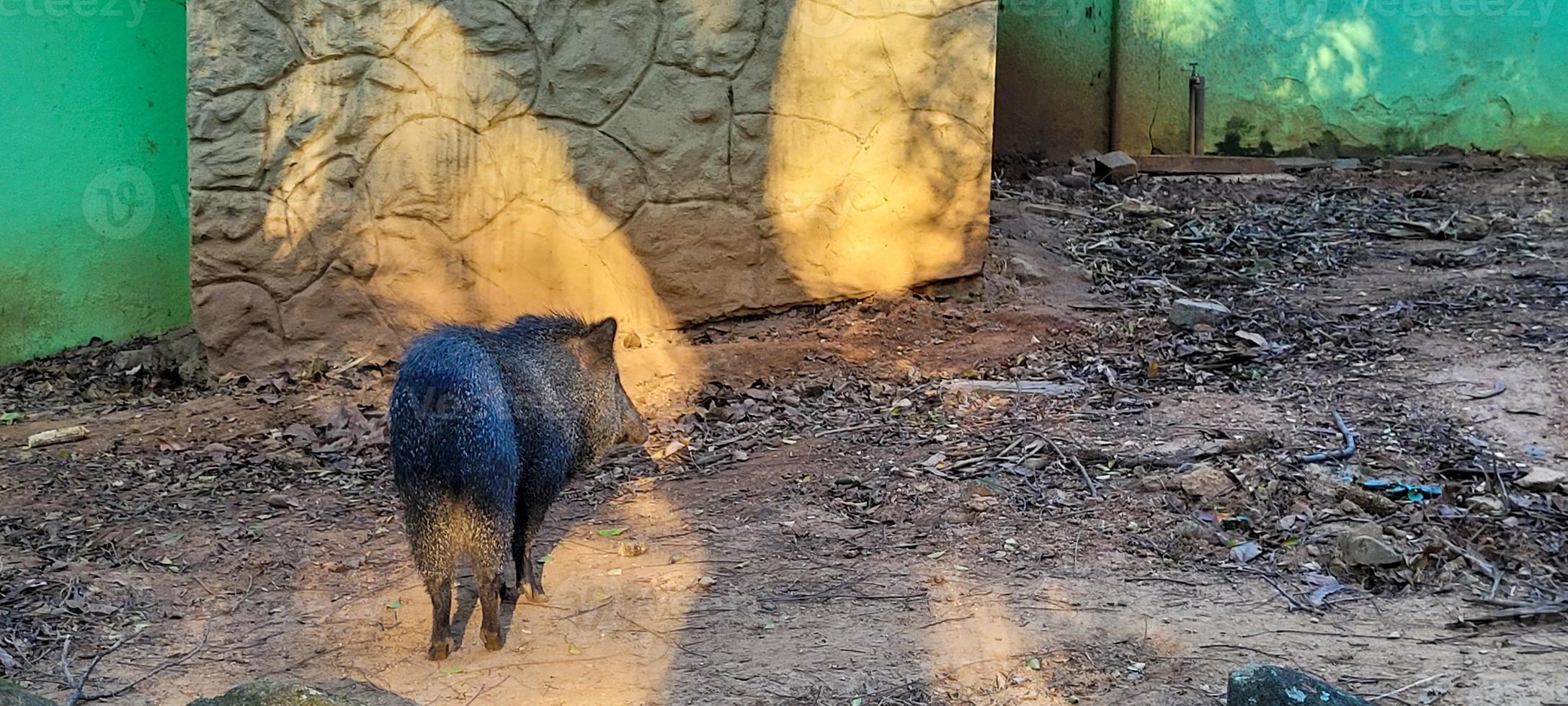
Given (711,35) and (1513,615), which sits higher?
(711,35)

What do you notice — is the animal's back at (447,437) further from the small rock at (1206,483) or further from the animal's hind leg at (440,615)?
the small rock at (1206,483)

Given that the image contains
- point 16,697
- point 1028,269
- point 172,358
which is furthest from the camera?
point 1028,269

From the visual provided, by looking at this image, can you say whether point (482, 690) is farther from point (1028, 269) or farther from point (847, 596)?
point (1028, 269)

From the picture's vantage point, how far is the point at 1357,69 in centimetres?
942

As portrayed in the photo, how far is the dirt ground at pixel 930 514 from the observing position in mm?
3635

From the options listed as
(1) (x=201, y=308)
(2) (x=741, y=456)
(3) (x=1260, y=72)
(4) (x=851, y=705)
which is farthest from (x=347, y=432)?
(3) (x=1260, y=72)

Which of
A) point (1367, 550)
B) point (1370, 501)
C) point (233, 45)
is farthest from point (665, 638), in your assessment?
point (233, 45)

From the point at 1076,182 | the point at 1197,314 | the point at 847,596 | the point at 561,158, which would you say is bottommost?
the point at 847,596

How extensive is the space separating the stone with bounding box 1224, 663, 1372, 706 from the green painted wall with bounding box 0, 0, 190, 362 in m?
5.64

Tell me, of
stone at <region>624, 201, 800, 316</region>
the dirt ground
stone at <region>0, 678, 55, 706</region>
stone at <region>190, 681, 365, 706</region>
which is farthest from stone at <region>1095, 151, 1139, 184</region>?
stone at <region>0, 678, 55, 706</region>

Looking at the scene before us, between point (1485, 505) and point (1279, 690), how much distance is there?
1744 mm

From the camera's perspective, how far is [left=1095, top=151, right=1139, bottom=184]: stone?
9070mm

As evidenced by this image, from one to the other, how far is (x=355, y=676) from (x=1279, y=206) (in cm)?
A: 650

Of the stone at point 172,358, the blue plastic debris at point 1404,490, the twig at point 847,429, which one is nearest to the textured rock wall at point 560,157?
the stone at point 172,358
